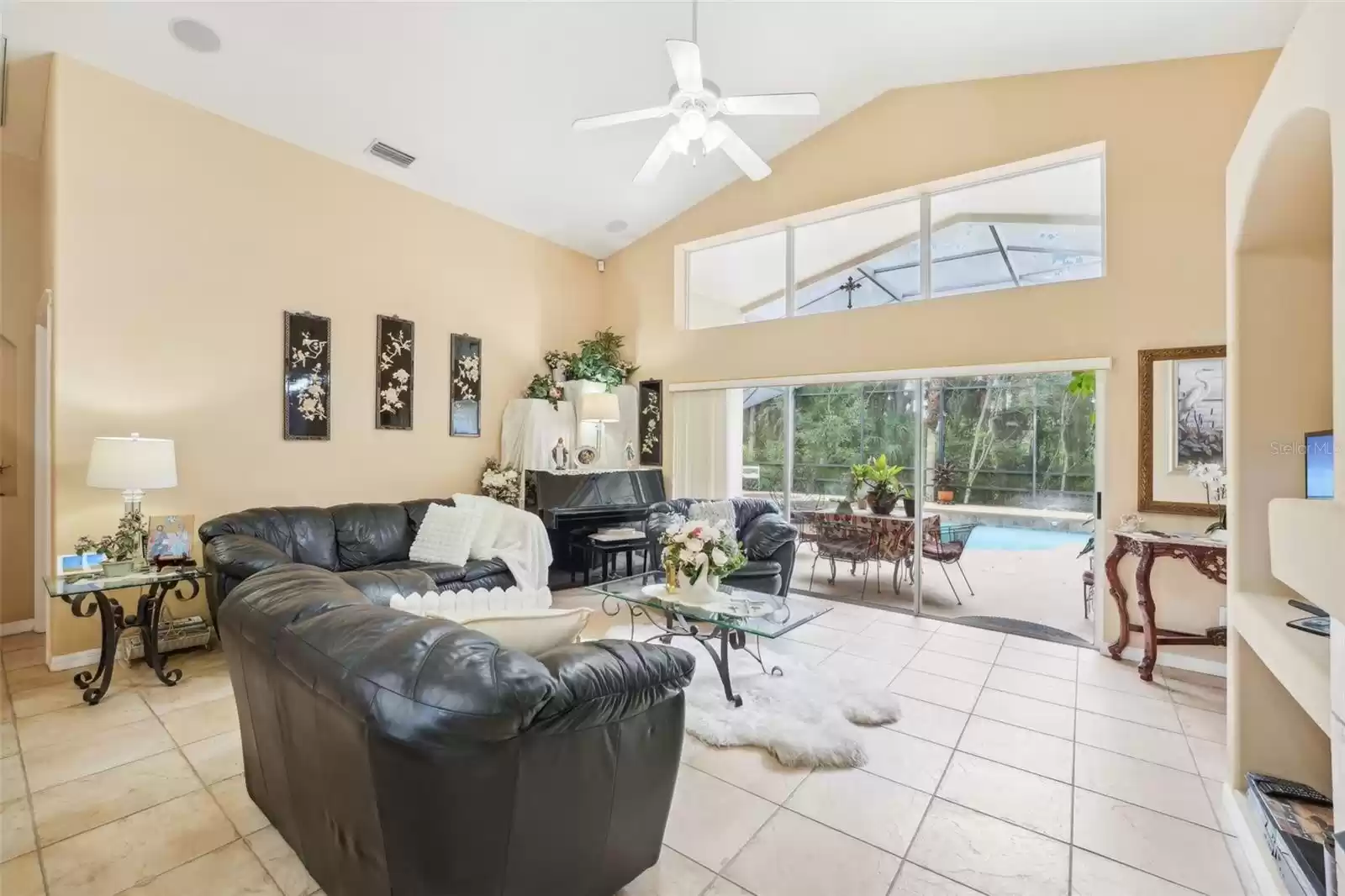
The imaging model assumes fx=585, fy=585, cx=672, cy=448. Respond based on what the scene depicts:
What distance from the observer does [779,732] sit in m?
2.66

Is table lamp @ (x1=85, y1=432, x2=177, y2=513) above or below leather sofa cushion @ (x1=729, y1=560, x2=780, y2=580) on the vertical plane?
above

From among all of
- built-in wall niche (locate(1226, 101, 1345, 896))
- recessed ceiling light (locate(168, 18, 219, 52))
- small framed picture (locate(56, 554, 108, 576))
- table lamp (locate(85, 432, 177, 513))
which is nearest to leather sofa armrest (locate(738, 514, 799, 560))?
built-in wall niche (locate(1226, 101, 1345, 896))

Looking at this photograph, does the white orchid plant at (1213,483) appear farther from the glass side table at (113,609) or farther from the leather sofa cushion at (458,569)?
the glass side table at (113,609)

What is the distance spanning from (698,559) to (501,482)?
10.2 ft

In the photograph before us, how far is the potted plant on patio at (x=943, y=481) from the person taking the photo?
511cm

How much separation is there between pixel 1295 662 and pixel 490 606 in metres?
2.31

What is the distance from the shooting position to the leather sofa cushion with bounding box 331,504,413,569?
4.24 metres

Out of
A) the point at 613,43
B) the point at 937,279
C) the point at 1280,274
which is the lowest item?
the point at 1280,274

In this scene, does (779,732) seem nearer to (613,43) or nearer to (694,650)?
(694,650)

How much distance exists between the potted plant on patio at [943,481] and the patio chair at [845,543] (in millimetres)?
685

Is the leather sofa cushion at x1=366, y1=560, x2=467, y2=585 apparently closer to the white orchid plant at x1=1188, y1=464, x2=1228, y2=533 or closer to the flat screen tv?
the flat screen tv

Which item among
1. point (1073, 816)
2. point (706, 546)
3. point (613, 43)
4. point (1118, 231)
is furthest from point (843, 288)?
point (1073, 816)

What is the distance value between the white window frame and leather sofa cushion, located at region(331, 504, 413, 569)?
336 centimetres

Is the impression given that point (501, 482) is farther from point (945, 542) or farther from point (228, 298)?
point (945, 542)
